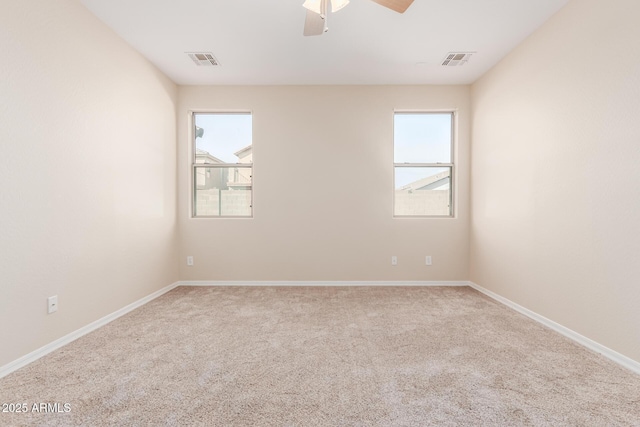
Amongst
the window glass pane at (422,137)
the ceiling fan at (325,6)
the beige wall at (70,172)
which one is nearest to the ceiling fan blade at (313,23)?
the ceiling fan at (325,6)

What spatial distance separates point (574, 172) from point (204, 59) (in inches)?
149

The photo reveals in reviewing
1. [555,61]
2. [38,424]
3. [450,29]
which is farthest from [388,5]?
[38,424]

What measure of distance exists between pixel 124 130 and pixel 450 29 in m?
3.35

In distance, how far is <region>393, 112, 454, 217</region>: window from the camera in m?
3.93

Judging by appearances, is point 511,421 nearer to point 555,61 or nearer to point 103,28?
point 555,61

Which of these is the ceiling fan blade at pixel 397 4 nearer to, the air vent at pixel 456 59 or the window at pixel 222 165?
the air vent at pixel 456 59

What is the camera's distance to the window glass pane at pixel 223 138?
12.9 feet

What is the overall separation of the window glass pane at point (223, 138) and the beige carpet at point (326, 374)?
7.11 feet

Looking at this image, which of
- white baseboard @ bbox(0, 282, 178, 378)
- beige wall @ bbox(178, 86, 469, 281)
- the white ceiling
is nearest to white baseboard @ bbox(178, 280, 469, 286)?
beige wall @ bbox(178, 86, 469, 281)

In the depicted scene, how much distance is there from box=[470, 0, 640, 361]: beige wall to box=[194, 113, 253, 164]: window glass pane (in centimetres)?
321

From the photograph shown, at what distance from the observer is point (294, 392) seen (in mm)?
1557

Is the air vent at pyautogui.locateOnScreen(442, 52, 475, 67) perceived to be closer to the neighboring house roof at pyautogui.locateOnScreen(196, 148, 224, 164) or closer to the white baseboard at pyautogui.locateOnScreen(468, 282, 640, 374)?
the white baseboard at pyautogui.locateOnScreen(468, 282, 640, 374)

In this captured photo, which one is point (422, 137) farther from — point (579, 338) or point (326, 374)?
point (326, 374)

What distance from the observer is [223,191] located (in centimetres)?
397
